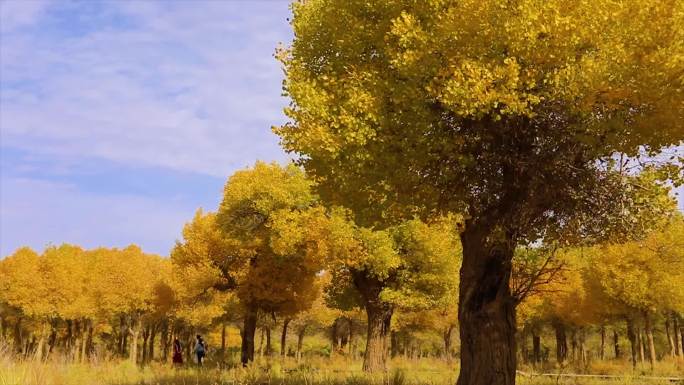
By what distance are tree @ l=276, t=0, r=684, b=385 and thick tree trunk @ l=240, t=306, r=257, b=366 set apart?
1942 centimetres

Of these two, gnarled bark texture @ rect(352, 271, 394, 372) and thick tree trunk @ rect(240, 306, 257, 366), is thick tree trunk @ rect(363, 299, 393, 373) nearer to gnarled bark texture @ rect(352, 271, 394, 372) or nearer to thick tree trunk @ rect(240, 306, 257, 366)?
gnarled bark texture @ rect(352, 271, 394, 372)

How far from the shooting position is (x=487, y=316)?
40.7 feet

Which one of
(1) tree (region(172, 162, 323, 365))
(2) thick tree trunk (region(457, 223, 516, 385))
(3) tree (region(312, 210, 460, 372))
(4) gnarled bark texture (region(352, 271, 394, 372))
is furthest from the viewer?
(1) tree (region(172, 162, 323, 365))

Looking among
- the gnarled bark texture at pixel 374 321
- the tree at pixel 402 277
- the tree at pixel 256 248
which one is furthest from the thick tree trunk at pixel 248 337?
the gnarled bark texture at pixel 374 321

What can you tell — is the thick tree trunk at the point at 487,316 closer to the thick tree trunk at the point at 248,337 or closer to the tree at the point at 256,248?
the tree at the point at 256,248

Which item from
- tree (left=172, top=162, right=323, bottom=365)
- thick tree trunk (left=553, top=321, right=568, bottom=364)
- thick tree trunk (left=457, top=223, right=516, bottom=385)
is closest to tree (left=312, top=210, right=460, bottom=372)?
tree (left=172, top=162, right=323, bottom=365)

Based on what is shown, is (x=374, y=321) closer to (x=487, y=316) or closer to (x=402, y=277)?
(x=402, y=277)

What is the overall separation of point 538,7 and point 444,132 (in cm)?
283

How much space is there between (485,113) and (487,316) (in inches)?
168

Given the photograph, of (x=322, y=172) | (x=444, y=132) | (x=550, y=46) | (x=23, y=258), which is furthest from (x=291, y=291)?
(x=23, y=258)

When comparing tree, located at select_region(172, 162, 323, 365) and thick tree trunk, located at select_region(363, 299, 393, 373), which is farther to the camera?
tree, located at select_region(172, 162, 323, 365)

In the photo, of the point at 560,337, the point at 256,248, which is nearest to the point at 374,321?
the point at 256,248

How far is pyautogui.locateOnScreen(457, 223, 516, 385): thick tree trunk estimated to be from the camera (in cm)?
1219

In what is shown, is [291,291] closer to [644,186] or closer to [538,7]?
[644,186]
